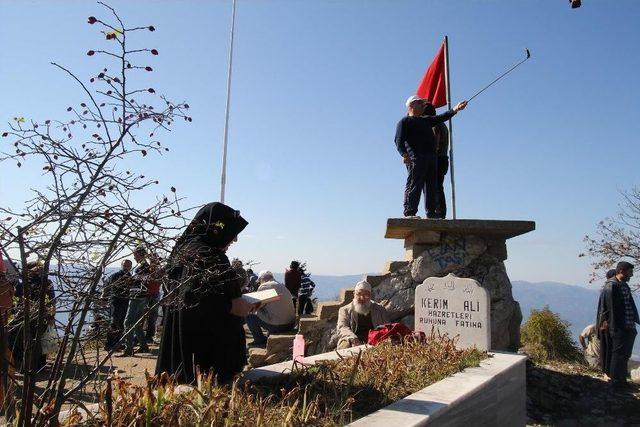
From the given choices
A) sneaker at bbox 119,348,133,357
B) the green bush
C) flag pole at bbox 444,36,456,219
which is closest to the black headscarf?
sneaker at bbox 119,348,133,357

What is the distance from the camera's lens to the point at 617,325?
23.5 ft

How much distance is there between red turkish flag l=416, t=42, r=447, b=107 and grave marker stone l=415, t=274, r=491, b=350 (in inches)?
155

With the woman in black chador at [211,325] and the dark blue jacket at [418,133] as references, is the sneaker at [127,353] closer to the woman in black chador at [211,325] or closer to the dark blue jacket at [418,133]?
the woman in black chador at [211,325]

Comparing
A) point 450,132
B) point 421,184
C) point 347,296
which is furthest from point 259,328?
point 450,132

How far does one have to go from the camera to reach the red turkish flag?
8.56 metres

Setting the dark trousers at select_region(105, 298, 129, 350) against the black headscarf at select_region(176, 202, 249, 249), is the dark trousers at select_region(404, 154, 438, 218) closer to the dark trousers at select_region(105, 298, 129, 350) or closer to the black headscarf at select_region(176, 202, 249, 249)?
the black headscarf at select_region(176, 202, 249, 249)

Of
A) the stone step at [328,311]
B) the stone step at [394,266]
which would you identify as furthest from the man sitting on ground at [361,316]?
the stone step at [394,266]

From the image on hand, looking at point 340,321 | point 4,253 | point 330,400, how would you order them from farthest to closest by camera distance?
1. point 340,321
2. point 330,400
3. point 4,253

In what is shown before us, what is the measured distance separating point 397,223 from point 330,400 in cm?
418

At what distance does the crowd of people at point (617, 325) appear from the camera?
7.06 m

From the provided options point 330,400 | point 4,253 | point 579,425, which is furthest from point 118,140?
point 579,425

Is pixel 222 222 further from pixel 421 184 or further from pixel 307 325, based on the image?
pixel 421 184

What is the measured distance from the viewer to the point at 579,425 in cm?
594

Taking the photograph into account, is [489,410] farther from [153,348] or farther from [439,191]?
[153,348]
